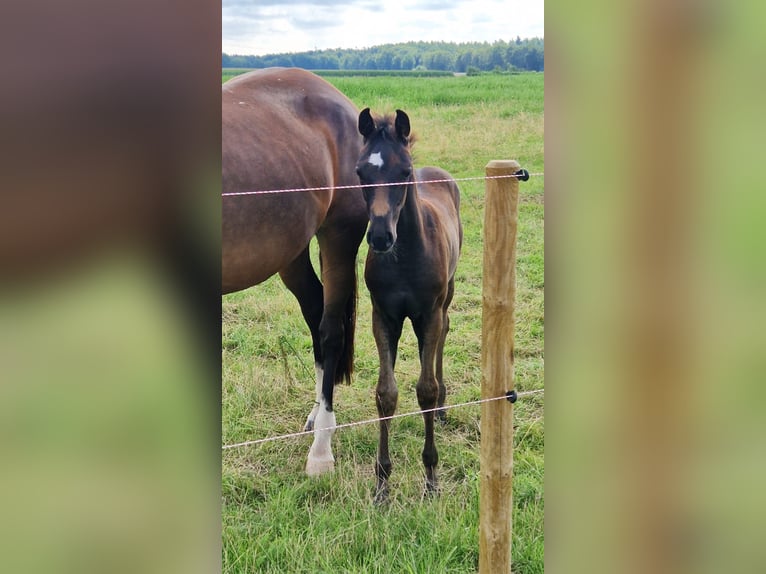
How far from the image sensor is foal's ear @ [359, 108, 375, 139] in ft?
9.71

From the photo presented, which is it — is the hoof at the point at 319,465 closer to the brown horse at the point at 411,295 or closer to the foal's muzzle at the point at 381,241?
the brown horse at the point at 411,295

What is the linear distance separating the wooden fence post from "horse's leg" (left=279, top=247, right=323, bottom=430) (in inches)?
74.2

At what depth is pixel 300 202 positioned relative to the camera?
3574 mm

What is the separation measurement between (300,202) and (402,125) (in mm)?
754

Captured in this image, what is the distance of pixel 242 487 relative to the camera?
3410 mm

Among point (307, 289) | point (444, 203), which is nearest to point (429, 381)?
point (444, 203)

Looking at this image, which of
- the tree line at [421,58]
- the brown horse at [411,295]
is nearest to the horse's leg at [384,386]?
the brown horse at [411,295]

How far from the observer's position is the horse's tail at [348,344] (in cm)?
398

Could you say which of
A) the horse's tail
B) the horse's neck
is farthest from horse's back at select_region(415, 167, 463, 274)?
the horse's tail

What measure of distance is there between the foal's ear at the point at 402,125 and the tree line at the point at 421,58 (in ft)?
17.6

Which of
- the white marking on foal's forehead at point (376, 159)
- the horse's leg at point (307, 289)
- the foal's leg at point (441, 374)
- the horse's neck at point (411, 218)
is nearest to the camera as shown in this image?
the white marking on foal's forehead at point (376, 159)
